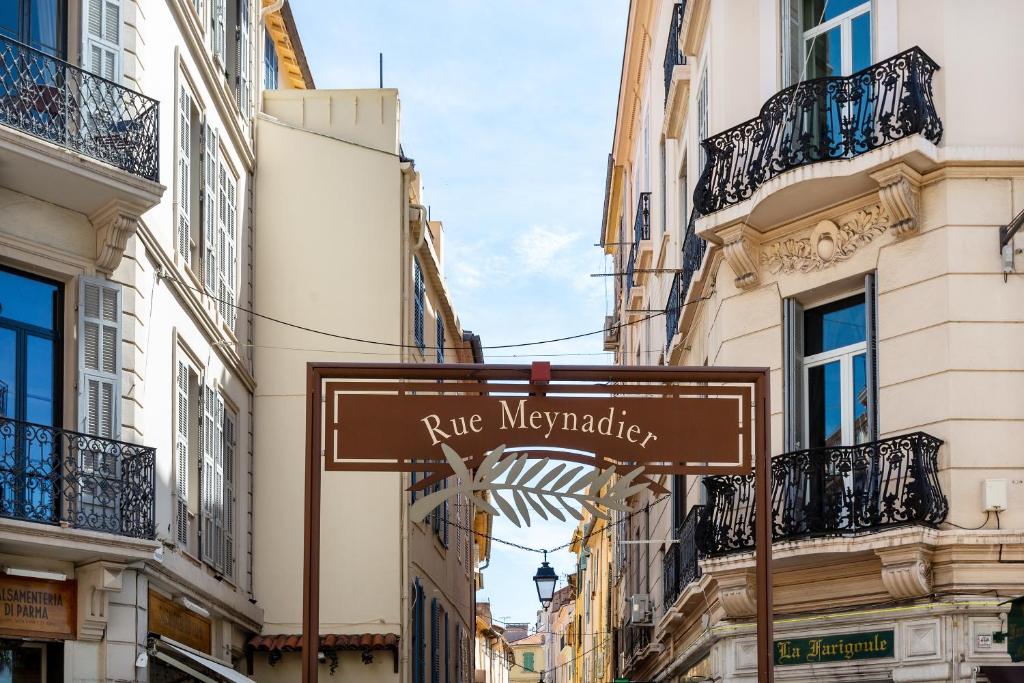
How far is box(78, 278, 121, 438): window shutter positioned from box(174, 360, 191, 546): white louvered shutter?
7.61ft

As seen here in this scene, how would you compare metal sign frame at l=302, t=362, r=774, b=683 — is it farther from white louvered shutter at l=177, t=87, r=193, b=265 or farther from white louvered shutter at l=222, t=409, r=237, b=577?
white louvered shutter at l=222, t=409, r=237, b=577

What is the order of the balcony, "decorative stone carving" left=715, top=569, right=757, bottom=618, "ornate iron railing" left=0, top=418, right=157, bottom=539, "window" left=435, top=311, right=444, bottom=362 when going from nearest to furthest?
"ornate iron railing" left=0, top=418, right=157, bottom=539 → the balcony → "decorative stone carving" left=715, top=569, right=757, bottom=618 → "window" left=435, top=311, right=444, bottom=362

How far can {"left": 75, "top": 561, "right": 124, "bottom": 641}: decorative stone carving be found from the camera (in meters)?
16.2

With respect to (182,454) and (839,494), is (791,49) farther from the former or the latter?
(182,454)

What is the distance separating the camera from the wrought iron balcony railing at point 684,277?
65.7 ft

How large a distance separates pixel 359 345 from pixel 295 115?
12.7 ft

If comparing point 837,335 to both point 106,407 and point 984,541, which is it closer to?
point 984,541

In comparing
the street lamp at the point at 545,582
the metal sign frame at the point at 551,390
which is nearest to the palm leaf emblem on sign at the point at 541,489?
the metal sign frame at the point at 551,390

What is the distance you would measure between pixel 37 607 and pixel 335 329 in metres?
10.1

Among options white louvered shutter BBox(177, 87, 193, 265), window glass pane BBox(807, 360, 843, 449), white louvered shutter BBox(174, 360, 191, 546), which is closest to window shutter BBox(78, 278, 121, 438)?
white louvered shutter BBox(174, 360, 191, 546)

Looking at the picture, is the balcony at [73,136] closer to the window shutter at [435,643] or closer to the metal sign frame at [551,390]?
the metal sign frame at [551,390]

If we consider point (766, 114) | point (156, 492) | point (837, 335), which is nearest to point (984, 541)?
point (837, 335)

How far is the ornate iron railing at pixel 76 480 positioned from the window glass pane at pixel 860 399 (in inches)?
282

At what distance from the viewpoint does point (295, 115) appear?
26.1m
